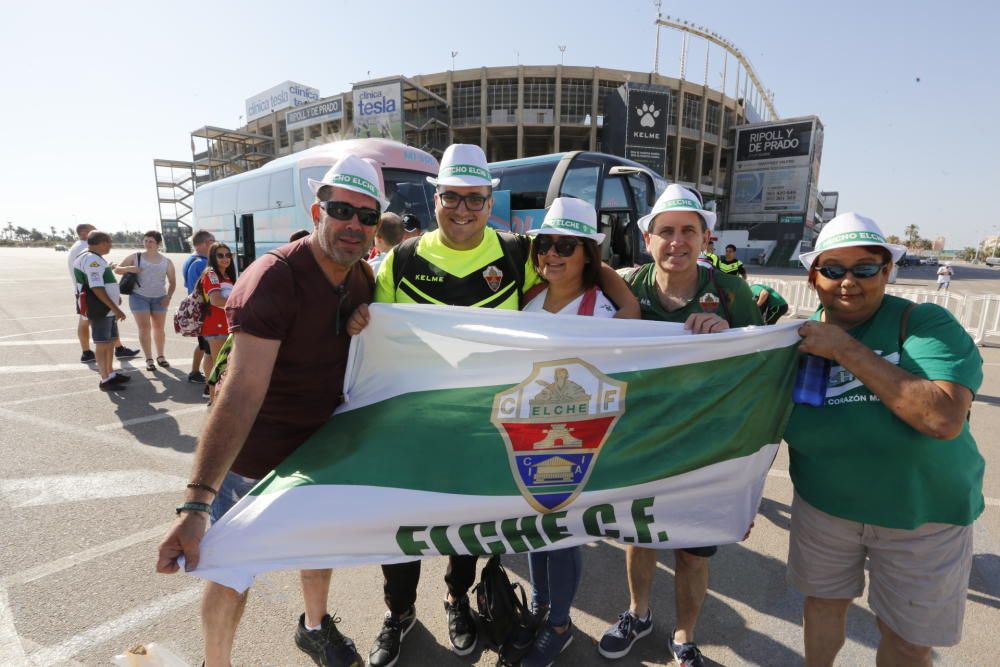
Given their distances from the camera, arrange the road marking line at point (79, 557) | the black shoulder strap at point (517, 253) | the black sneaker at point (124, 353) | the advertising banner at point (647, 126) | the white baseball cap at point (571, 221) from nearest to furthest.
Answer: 1. the white baseball cap at point (571, 221)
2. the black shoulder strap at point (517, 253)
3. the road marking line at point (79, 557)
4. the black sneaker at point (124, 353)
5. the advertising banner at point (647, 126)

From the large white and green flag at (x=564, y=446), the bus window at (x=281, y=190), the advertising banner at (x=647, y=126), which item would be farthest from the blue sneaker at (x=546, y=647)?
the advertising banner at (x=647, y=126)

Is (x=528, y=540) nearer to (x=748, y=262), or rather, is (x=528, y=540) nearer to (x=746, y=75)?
(x=748, y=262)

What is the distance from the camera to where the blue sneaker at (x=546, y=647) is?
2.36 metres

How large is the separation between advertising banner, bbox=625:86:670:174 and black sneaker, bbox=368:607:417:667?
38.7 meters

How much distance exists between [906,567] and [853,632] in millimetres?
1089

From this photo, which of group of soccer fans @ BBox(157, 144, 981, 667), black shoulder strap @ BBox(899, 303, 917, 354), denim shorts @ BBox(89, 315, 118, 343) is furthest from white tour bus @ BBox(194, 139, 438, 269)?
black shoulder strap @ BBox(899, 303, 917, 354)

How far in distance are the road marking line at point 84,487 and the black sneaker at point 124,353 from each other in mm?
5190

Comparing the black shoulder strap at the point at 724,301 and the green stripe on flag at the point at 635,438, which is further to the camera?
the black shoulder strap at the point at 724,301

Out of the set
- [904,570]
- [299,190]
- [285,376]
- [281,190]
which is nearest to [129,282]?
[299,190]

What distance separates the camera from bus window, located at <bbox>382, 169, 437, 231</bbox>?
1148 cm

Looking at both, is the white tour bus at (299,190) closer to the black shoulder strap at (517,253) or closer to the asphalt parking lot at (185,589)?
the asphalt parking lot at (185,589)

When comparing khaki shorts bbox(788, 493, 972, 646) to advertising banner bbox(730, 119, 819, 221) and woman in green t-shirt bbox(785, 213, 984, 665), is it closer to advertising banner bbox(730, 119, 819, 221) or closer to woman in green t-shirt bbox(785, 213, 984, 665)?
woman in green t-shirt bbox(785, 213, 984, 665)

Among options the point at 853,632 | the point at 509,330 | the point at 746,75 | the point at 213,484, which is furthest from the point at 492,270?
the point at 746,75

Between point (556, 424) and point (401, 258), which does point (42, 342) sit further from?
point (556, 424)
